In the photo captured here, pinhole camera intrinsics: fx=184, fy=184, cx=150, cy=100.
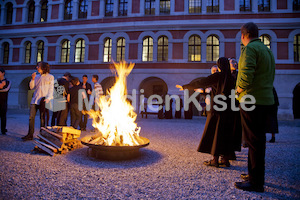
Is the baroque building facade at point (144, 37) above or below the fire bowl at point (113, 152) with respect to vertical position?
above

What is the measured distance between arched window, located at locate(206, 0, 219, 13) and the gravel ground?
48.2ft

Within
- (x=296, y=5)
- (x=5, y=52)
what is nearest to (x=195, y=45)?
Answer: (x=296, y=5)

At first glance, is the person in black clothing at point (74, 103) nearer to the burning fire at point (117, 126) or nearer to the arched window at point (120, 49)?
the burning fire at point (117, 126)

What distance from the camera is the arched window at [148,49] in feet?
53.5

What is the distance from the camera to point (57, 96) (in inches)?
265

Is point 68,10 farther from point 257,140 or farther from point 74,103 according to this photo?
point 257,140

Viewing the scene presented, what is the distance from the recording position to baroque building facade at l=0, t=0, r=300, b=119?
14.7 m

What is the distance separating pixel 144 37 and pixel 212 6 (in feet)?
20.9

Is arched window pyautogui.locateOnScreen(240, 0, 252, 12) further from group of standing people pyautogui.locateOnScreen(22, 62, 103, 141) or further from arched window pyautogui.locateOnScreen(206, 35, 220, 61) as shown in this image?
group of standing people pyautogui.locateOnScreen(22, 62, 103, 141)

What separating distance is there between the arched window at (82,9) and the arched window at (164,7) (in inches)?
288

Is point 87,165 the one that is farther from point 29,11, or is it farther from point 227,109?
point 29,11

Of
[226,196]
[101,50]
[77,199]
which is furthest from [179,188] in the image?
[101,50]

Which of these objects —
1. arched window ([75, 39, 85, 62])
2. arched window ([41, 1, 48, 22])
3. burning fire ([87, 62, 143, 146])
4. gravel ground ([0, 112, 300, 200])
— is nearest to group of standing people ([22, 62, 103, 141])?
gravel ground ([0, 112, 300, 200])

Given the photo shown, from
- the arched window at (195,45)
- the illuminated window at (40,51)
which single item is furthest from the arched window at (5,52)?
the arched window at (195,45)
